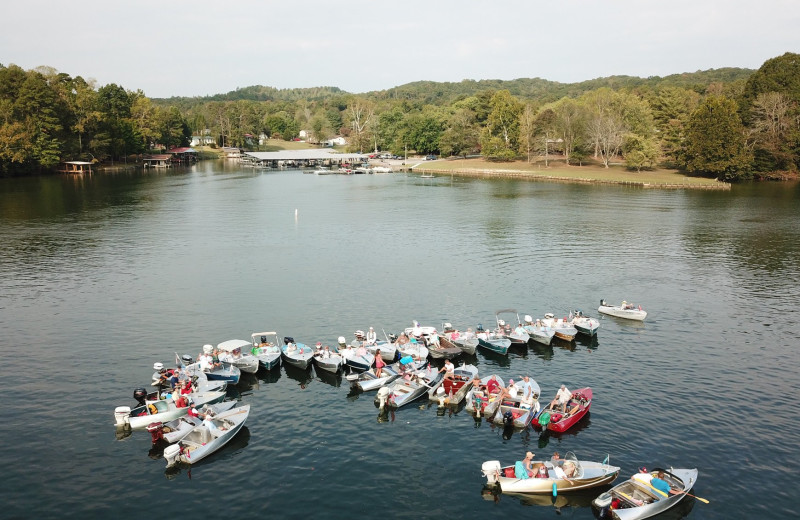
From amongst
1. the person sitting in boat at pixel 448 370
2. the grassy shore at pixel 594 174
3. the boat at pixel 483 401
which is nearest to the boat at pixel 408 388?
the person sitting in boat at pixel 448 370

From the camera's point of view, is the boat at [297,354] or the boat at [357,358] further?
the boat at [297,354]

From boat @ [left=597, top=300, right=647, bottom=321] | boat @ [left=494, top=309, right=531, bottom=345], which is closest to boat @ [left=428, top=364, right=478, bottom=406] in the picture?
boat @ [left=494, top=309, right=531, bottom=345]

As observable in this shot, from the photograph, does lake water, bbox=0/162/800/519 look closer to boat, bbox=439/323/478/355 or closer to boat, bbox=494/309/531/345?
boat, bbox=494/309/531/345

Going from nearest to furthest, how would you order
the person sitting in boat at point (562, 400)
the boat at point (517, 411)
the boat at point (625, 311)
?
the boat at point (517, 411), the person sitting in boat at point (562, 400), the boat at point (625, 311)

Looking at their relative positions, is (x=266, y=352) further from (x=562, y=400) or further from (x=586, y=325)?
(x=586, y=325)

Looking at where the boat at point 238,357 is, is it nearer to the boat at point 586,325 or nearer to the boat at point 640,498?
the boat at point 640,498

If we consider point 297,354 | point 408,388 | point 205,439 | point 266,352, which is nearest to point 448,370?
point 408,388

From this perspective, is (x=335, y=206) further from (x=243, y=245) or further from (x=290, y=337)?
(x=290, y=337)
